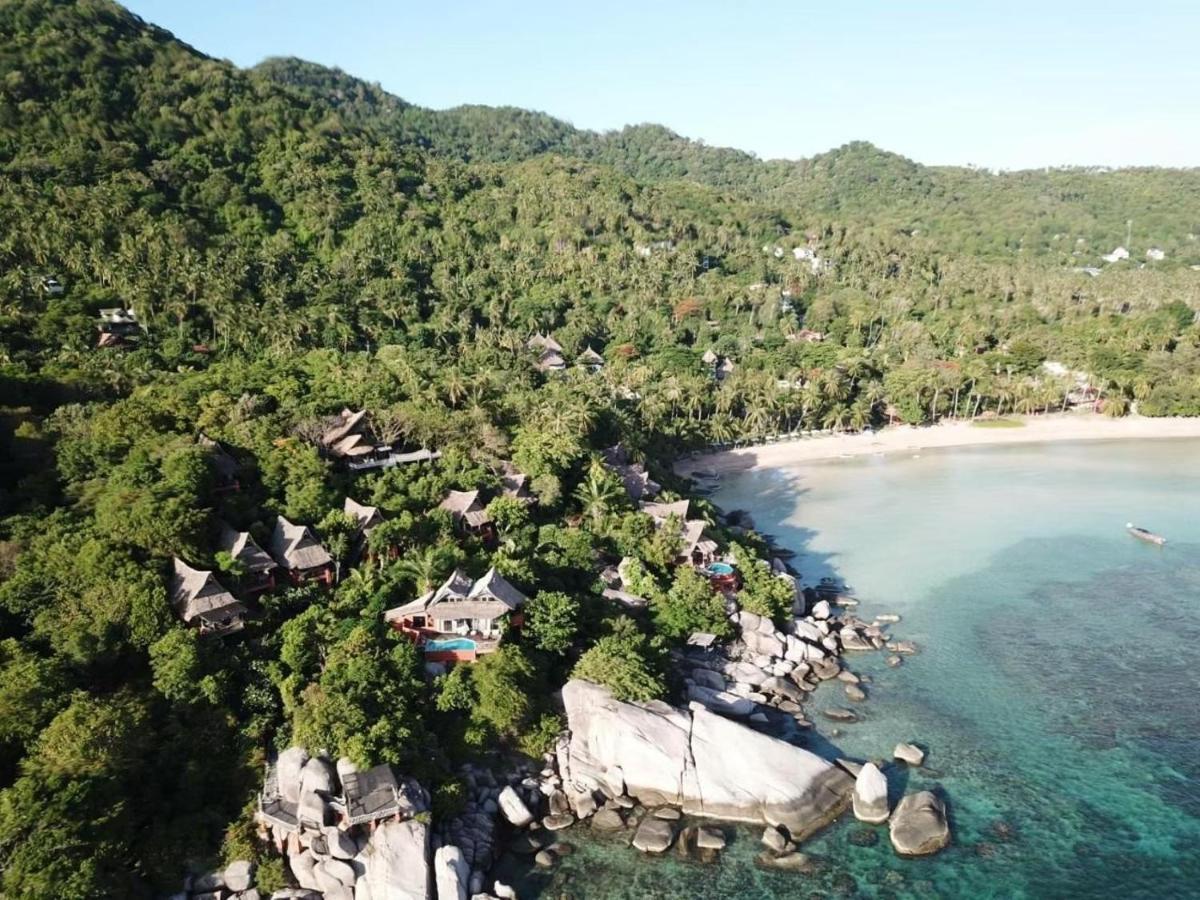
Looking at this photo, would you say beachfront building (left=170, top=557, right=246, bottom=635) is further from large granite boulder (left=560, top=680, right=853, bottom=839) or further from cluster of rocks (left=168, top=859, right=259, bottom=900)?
large granite boulder (left=560, top=680, right=853, bottom=839)

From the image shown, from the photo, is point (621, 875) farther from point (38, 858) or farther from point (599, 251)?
point (599, 251)

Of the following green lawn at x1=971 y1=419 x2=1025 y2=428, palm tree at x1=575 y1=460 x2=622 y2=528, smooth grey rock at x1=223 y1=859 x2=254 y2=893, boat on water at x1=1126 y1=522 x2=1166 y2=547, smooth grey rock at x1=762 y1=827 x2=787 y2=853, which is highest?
palm tree at x1=575 y1=460 x2=622 y2=528

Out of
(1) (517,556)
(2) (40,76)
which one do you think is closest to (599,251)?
(2) (40,76)

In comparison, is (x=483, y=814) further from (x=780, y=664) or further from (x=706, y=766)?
(x=780, y=664)

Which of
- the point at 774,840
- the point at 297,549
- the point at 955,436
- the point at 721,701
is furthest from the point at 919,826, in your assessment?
the point at 955,436

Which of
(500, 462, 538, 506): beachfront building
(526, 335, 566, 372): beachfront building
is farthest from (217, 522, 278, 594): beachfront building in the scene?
(526, 335, 566, 372): beachfront building

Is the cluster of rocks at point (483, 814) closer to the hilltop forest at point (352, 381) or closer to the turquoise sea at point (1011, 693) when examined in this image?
the hilltop forest at point (352, 381)
